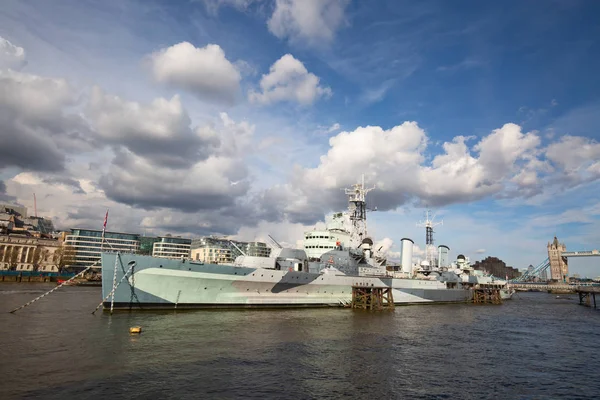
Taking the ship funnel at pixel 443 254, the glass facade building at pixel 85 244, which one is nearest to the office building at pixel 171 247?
the glass facade building at pixel 85 244

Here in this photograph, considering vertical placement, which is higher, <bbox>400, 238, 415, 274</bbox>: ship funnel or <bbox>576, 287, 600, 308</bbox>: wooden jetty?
<bbox>400, 238, 415, 274</bbox>: ship funnel

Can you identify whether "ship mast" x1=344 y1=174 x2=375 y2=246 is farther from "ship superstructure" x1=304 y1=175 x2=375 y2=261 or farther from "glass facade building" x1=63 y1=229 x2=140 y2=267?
"glass facade building" x1=63 y1=229 x2=140 y2=267

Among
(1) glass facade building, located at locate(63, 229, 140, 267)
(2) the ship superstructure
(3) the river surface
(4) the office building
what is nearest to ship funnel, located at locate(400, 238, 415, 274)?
(2) the ship superstructure

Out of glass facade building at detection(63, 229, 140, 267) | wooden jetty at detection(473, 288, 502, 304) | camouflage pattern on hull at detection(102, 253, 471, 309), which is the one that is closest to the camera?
camouflage pattern on hull at detection(102, 253, 471, 309)

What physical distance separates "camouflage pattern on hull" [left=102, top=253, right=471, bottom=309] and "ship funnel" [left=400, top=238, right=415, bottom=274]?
15.1m

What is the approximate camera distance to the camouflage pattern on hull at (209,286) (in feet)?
75.0

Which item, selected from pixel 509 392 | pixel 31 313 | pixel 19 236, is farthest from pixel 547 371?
pixel 19 236

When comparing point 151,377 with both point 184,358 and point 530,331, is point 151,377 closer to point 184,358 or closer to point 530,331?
point 184,358

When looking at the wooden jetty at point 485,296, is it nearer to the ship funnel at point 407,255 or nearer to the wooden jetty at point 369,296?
the ship funnel at point 407,255

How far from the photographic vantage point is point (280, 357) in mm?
14555

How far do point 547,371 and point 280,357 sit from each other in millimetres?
12135

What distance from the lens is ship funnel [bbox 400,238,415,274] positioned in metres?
45.9

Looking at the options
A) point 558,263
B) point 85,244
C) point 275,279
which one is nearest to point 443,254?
point 275,279

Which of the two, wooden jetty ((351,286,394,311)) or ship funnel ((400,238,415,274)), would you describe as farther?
ship funnel ((400,238,415,274))
